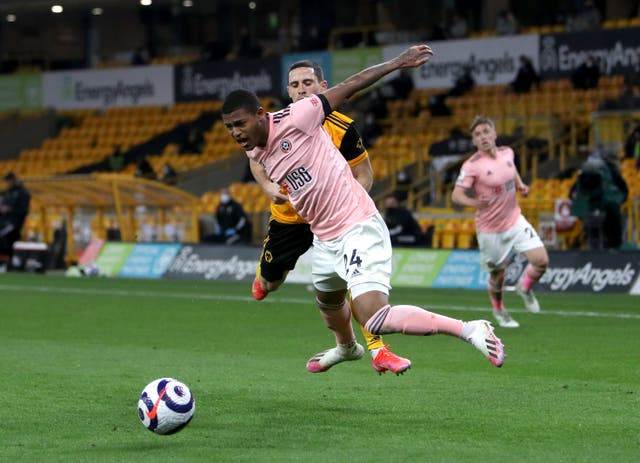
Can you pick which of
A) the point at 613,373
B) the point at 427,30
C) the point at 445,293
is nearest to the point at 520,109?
the point at 427,30

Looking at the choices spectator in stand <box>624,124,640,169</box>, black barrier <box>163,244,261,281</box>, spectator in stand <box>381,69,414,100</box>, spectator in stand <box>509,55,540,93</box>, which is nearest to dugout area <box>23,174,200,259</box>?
black barrier <box>163,244,261,281</box>

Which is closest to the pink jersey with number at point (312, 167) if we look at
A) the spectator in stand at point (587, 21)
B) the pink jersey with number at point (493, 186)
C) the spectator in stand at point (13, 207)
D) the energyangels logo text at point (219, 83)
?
the pink jersey with number at point (493, 186)

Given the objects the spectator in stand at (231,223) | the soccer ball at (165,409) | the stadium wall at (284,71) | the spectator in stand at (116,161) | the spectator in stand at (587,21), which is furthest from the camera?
the spectator in stand at (116,161)

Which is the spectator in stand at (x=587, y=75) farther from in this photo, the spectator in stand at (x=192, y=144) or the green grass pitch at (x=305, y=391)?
the green grass pitch at (x=305, y=391)

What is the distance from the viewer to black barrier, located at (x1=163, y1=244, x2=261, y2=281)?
25.6m

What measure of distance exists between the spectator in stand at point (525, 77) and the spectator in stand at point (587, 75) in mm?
1229

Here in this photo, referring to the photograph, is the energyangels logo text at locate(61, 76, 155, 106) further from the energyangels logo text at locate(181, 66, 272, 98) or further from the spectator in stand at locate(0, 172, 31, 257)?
the spectator in stand at locate(0, 172, 31, 257)

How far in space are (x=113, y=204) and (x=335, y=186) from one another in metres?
22.2

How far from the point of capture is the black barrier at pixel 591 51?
31.0m

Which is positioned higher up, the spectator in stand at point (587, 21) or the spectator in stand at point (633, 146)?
the spectator in stand at point (587, 21)

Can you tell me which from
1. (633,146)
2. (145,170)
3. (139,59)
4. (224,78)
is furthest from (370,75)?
(139,59)

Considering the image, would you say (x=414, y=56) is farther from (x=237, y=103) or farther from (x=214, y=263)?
(x=214, y=263)

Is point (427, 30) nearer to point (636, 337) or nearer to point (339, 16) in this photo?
point (339, 16)

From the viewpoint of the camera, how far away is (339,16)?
44188mm
